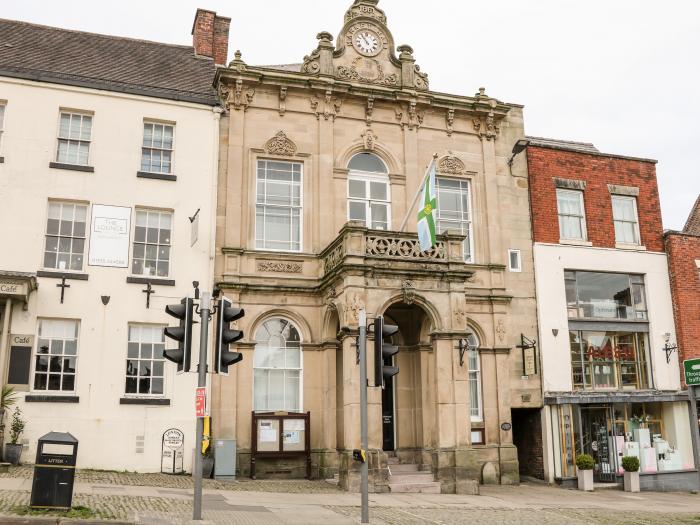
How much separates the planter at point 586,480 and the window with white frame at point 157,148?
14.8 metres

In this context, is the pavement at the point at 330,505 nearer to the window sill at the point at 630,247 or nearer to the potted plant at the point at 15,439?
the potted plant at the point at 15,439

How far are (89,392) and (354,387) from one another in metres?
6.87

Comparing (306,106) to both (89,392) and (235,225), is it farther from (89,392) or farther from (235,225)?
(89,392)

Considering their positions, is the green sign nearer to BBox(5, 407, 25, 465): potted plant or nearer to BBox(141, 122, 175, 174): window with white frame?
BBox(141, 122, 175, 174): window with white frame

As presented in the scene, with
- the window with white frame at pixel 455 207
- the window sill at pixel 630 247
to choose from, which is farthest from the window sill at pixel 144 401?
the window sill at pixel 630 247

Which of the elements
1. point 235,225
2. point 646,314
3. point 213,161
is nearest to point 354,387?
point 235,225

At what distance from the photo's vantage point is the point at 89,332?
757 inches

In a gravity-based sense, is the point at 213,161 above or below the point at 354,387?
above

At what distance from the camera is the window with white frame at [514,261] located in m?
23.3

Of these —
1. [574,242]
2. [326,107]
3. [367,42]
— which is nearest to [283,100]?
[326,107]

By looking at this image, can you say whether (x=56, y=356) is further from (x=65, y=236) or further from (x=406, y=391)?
(x=406, y=391)

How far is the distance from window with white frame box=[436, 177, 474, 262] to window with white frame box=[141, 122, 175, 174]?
8.39 m

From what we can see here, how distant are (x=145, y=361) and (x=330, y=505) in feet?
24.1

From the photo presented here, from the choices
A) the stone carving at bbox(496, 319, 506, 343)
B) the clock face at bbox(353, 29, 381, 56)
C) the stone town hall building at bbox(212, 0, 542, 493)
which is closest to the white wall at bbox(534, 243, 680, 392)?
the stone town hall building at bbox(212, 0, 542, 493)
